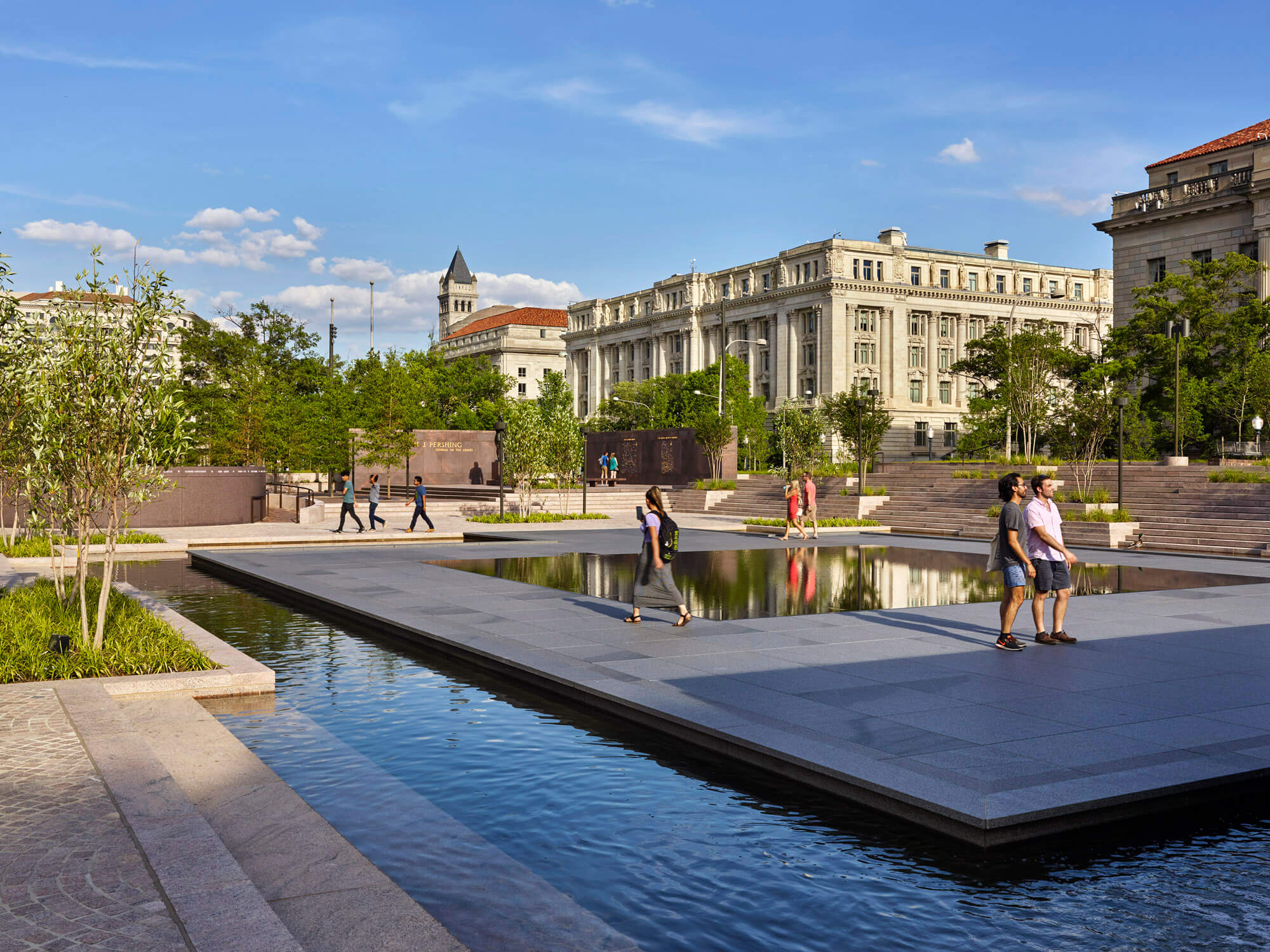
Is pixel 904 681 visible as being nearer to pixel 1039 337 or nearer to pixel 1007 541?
pixel 1007 541

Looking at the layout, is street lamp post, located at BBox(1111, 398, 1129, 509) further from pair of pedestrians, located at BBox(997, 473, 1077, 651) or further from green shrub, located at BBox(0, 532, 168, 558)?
green shrub, located at BBox(0, 532, 168, 558)

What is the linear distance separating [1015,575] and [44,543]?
68.7ft

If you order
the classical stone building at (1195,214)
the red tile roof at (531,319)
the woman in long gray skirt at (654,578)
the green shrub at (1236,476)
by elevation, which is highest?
the red tile roof at (531,319)

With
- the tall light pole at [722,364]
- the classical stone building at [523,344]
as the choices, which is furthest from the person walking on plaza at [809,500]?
the classical stone building at [523,344]

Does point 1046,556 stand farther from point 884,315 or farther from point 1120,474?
point 884,315

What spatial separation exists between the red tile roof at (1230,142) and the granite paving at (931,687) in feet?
154

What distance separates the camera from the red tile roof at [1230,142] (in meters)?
54.1

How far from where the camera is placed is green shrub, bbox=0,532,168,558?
2180 centimetres

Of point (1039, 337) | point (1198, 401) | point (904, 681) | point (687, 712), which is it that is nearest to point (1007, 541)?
point (904, 681)

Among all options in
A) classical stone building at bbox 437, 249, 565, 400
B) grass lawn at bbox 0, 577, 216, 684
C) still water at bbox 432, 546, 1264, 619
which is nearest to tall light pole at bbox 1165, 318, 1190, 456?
still water at bbox 432, 546, 1264, 619

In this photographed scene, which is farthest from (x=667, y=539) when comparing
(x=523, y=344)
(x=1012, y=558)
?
(x=523, y=344)

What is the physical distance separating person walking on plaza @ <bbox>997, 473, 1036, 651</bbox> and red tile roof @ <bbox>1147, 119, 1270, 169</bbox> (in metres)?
52.0

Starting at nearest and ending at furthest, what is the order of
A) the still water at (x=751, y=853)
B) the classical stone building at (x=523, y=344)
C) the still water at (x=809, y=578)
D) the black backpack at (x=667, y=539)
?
the still water at (x=751, y=853) < the black backpack at (x=667, y=539) < the still water at (x=809, y=578) < the classical stone building at (x=523, y=344)

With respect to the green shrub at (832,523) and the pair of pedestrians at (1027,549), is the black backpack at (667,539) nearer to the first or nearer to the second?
the pair of pedestrians at (1027,549)
